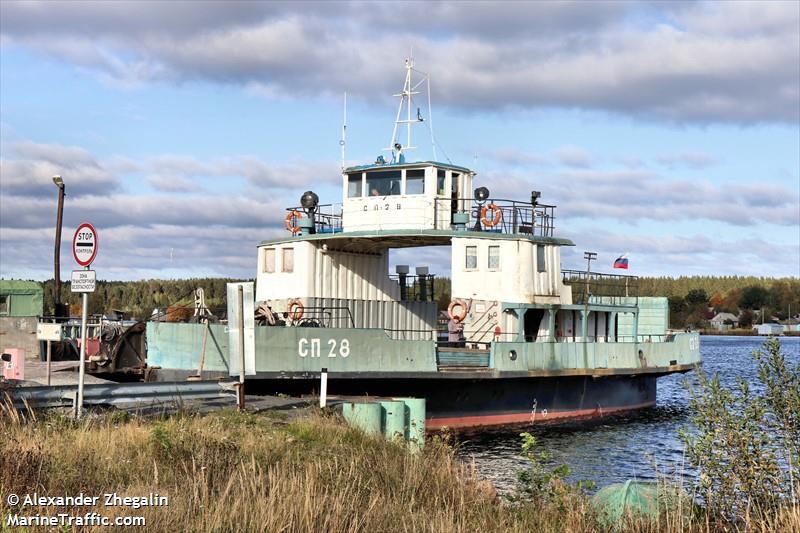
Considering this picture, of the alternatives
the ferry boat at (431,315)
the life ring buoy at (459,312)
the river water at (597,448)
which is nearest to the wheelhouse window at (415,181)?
the ferry boat at (431,315)

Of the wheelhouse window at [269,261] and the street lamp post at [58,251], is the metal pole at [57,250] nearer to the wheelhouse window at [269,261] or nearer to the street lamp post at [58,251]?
the street lamp post at [58,251]

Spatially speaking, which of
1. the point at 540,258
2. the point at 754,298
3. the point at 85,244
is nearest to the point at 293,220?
the point at 540,258

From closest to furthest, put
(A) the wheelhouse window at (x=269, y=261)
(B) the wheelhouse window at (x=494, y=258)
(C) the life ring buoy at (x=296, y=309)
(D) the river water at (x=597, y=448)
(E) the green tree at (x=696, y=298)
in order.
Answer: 1. (D) the river water at (x=597, y=448)
2. (C) the life ring buoy at (x=296, y=309)
3. (B) the wheelhouse window at (x=494, y=258)
4. (A) the wheelhouse window at (x=269, y=261)
5. (E) the green tree at (x=696, y=298)

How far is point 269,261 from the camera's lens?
23766 mm

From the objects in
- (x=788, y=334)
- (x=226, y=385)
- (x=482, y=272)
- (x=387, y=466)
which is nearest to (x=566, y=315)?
(x=482, y=272)

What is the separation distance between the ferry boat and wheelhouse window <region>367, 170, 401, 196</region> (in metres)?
0.03

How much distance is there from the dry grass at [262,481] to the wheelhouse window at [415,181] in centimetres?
1207

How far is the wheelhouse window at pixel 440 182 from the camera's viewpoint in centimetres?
2281

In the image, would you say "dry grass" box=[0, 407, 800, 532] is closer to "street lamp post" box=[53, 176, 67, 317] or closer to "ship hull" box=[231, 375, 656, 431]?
"ship hull" box=[231, 375, 656, 431]

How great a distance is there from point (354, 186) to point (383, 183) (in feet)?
2.71

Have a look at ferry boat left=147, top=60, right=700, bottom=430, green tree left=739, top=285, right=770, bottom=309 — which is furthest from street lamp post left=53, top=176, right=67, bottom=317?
green tree left=739, top=285, right=770, bottom=309

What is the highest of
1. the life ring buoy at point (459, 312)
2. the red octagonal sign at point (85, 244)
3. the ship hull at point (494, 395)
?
the red octagonal sign at point (85, 244)

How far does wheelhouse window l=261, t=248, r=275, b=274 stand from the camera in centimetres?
2370

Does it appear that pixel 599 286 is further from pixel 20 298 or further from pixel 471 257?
pixel 20 298
